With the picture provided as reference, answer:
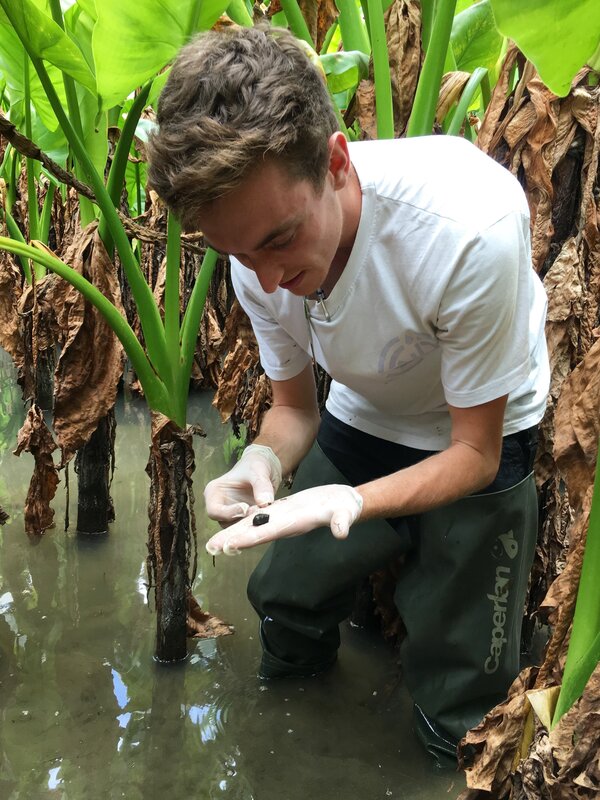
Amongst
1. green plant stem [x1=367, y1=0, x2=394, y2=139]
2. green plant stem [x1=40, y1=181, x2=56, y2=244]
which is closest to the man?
green plant stem [x1=367, y1=0, x2=394, y2=139]

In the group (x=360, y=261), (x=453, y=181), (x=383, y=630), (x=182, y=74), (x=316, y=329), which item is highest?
(x=182, y=74)

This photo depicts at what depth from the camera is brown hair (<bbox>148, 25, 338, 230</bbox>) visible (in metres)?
0.75

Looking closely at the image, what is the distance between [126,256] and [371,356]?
1.71ft

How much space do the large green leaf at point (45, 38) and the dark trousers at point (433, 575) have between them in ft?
2.34

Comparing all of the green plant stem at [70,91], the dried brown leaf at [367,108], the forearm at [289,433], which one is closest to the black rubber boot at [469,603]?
the forearm at [289,433]

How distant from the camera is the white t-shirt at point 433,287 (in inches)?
35.7

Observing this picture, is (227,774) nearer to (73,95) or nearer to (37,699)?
(37,699)

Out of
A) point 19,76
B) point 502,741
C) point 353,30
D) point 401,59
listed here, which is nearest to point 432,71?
point 401,59

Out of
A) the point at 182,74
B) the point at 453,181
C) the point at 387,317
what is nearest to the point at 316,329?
the point at 387,317

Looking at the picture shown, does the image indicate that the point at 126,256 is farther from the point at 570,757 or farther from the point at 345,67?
the point at 570,757

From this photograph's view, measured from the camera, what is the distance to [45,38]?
117cm

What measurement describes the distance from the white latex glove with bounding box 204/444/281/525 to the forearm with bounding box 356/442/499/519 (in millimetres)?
166

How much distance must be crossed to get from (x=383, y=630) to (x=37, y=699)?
26.6 inches

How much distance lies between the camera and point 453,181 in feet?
3.09
